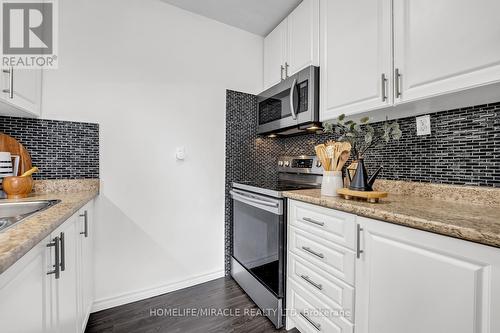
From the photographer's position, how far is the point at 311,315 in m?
1.30

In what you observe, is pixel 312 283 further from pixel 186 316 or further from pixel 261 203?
pixel 186 316

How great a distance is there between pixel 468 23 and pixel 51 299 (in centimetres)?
192

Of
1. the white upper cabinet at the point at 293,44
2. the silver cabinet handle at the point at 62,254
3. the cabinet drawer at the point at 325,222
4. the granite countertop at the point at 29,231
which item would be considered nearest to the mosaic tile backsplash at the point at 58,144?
the granite countertop at the point at 29,231

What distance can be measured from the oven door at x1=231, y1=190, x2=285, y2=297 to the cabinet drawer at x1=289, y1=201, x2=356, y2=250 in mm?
122

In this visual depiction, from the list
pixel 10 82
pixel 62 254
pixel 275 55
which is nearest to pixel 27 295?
pixel 62 254

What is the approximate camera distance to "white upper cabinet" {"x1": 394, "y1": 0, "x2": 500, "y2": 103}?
0.88 meters

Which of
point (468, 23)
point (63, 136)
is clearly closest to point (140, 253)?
point (63, 136)

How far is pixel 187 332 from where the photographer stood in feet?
4.75

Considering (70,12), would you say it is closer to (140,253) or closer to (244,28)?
(244,28)

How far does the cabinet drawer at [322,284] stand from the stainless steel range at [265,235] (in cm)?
10

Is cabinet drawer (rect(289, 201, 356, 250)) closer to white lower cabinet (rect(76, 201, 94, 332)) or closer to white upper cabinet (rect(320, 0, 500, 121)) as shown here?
white upper cabinet (rect(320, 0, 500, 121))

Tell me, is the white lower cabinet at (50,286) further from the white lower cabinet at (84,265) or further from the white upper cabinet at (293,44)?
the white upper cabinet at (293,44)

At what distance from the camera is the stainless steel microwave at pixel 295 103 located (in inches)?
64.4

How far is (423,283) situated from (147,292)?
1869 mm
